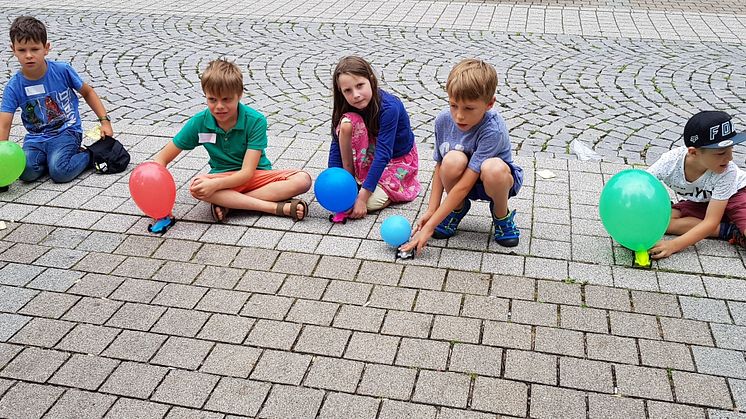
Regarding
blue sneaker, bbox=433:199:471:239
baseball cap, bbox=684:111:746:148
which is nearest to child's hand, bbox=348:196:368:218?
blue sneaker, bbox=433:199:471:239

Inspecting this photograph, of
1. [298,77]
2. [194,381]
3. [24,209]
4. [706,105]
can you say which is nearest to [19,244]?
[24,209]

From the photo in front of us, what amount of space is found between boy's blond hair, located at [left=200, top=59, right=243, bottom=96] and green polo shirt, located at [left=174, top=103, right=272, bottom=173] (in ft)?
0.80

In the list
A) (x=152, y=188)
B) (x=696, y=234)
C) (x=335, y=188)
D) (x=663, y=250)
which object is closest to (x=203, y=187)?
(x=152, y=188)

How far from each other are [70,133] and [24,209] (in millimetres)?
822

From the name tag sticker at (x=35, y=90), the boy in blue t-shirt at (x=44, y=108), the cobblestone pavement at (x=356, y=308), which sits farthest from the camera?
the name tag sticker at (x=35, y=90)

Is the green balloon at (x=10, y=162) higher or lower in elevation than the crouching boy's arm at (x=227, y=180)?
higher

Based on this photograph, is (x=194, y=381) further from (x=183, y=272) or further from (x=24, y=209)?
(x=24, y=209)

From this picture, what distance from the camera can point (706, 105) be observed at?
22.7 ft

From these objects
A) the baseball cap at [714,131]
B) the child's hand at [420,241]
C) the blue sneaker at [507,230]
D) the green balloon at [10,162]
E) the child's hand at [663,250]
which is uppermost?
the baseball cap at [714,131]

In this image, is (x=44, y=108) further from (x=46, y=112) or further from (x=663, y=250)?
(x=663, y=250)

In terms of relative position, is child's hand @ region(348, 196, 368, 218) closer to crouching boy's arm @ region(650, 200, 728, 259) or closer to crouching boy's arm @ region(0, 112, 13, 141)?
crouching boy's arm @ region(650, 200, 728, 259)

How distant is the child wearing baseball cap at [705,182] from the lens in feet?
12.9

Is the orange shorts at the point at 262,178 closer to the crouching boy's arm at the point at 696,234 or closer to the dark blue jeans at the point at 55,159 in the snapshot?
the dark blue jeans at the point at 55,159

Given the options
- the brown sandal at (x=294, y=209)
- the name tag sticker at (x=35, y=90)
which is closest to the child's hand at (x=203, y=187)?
the brown sandal at (x=294, y=209)
